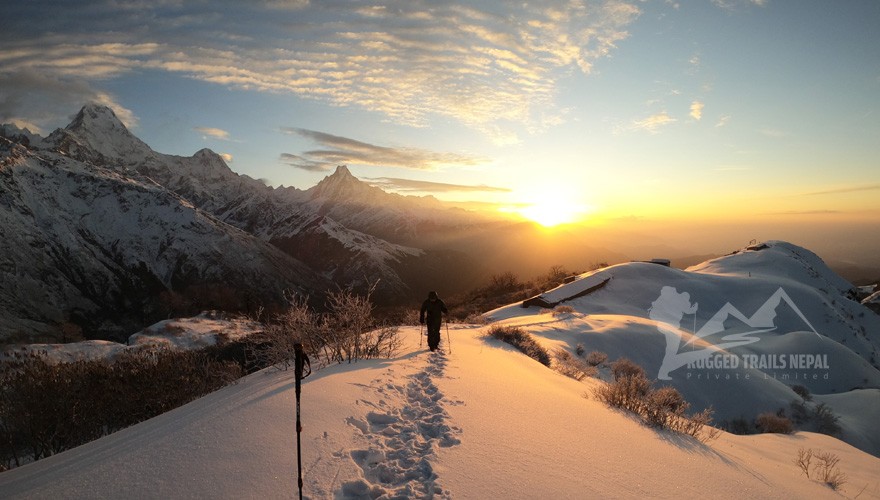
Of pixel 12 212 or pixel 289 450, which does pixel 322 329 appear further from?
pixel 12 212

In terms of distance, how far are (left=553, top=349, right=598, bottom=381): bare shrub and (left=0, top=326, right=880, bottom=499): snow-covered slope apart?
4896mm

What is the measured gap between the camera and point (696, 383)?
1809cm

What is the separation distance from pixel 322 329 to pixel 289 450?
606cm

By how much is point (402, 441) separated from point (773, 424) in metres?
15.6

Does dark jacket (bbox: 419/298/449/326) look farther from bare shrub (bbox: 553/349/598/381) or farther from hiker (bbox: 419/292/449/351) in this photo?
bare shrub (bbox: 553/349/598/381)

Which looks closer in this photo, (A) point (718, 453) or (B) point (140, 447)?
(B) point (140, 447)

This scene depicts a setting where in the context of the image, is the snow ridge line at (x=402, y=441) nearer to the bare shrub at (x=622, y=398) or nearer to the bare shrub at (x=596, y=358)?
the bare shrub at (x=622, y=398)

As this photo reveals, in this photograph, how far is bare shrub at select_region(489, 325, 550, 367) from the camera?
1426 centimetres

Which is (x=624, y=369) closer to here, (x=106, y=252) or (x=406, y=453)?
(x=406, y=453)

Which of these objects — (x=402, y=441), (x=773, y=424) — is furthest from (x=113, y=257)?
(x=773, y=424)

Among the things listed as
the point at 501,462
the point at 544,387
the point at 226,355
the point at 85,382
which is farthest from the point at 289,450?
the point at 226,355

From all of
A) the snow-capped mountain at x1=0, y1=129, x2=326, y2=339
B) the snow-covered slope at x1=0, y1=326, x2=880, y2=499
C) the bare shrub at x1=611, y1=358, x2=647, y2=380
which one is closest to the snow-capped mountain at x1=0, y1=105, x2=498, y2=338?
the snow-capped mountain at x1=0, y1=129, x2=326, y2=339

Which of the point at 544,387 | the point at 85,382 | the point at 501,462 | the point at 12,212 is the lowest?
the point at 85,382

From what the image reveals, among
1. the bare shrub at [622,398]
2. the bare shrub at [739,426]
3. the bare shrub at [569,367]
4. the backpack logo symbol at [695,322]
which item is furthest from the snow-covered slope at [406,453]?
the backpack logo symbol at [695,322]
